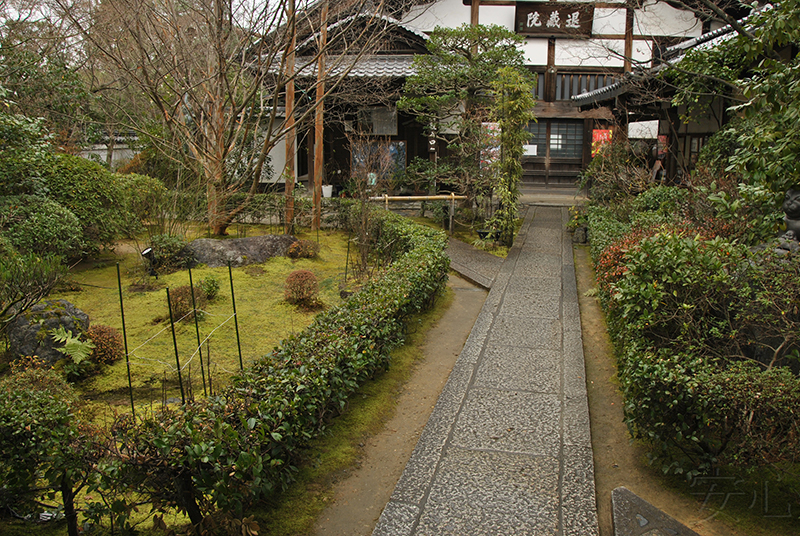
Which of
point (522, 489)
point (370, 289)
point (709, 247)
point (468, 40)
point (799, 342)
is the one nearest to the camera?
point (522, 489)

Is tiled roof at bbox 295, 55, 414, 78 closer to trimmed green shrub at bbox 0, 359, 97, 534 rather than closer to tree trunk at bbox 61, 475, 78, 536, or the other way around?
trimmed green shrub at bbox 0, 359, 97, 534

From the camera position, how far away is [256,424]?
137 inches

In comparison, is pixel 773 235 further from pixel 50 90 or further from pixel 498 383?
pixel 50 90

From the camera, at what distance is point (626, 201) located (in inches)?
454

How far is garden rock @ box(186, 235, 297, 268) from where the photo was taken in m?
10.1

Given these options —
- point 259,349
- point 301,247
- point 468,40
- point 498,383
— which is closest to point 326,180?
point 468,40

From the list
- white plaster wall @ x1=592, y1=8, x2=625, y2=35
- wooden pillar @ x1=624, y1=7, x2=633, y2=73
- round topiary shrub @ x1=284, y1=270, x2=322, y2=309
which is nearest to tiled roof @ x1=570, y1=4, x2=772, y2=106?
wooden pillar @ x1=624, y1=7, x2=633, y2=73

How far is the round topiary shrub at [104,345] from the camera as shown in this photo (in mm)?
6039

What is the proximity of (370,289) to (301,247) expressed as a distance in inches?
187

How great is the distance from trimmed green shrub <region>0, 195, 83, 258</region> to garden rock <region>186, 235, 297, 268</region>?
196cm

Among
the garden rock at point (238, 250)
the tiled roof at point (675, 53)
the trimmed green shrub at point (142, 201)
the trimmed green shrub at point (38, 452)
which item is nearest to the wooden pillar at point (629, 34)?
the tiled roof at point (675, 53)

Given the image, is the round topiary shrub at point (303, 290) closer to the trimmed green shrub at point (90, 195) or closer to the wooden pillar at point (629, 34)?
the trimmed green shrub at point (90, 195)

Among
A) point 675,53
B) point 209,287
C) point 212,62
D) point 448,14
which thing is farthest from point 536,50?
point 209,287

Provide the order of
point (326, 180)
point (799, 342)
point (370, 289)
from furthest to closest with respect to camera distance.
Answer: point (326, 180) < point (370, 289) < point (799, 342)
